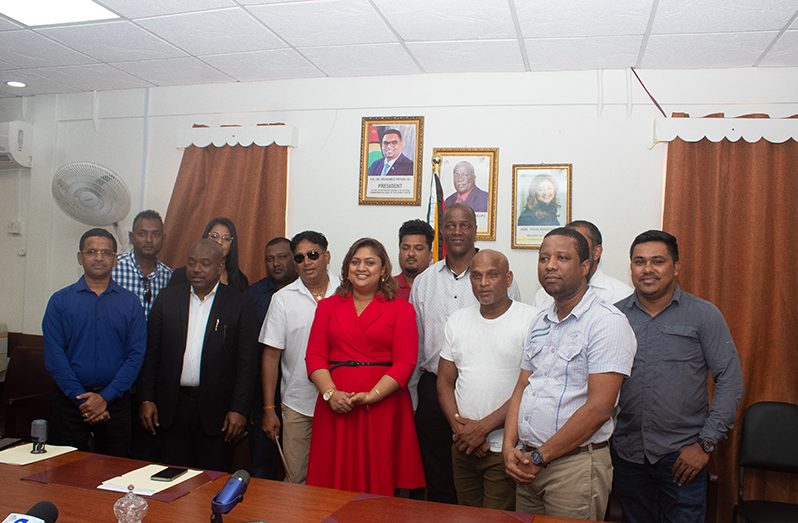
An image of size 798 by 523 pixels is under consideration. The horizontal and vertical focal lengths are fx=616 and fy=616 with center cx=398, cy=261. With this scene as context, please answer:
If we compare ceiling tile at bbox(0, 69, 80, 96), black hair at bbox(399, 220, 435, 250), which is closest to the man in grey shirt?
black hair at bbox(399, 220, 435, 250)

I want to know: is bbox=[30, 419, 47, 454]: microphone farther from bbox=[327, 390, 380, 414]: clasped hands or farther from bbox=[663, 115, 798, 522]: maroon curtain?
bbox=[663, 115, 798, 522]: maroon curtain

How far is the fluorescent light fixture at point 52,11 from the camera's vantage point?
329 centimetres

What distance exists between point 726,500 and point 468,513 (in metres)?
2.53

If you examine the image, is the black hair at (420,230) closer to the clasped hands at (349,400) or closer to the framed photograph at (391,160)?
the framed photograph at (391,160)

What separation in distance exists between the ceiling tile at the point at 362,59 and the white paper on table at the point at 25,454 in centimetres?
262

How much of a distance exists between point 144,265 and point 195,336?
1024mm

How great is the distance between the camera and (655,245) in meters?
2.64

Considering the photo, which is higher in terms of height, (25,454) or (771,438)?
(25,454)

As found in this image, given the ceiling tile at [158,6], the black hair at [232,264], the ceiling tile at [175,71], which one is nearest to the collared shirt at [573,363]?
the black hair at [232,264]

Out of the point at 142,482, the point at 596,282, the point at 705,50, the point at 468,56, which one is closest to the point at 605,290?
the point at 596,282

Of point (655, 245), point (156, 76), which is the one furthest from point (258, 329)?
point (156, 76)

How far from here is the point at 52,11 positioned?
11.1 ft

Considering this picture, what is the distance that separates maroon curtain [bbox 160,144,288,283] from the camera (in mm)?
4434

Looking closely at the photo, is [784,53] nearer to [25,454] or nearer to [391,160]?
[391,160]
